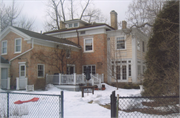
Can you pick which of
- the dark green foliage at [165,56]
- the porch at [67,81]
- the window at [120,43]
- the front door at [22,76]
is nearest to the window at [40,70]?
the porch at [67,81]

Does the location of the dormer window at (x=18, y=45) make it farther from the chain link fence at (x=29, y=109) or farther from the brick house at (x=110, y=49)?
the chain link fence at (x=29, y=109)

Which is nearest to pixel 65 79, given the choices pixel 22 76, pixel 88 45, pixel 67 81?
pixel 67 81

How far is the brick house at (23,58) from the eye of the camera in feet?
51.9

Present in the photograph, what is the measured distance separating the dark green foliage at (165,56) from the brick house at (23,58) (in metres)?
11.1

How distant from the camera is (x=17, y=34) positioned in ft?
56.3

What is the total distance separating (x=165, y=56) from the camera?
7.00m

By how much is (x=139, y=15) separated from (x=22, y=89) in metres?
16.1

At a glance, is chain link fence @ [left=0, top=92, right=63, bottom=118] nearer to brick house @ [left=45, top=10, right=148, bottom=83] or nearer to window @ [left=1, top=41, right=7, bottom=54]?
window @ [left=1, top=41, right=7, bottom=54]

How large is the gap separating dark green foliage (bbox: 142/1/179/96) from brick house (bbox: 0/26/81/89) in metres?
11.1

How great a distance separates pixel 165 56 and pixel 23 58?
1272 centimetres

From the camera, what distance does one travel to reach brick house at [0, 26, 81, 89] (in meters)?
15.8

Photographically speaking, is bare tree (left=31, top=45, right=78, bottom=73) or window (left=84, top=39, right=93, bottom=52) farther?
window (left=84, top=39, right=93, bottom=52)

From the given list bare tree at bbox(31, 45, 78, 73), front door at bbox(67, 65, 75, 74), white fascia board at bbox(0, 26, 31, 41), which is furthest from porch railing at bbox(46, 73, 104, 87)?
white fascia board at bbox(0, 26, 31, 41)

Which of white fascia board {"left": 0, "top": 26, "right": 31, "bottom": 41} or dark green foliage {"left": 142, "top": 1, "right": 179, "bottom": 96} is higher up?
white fascia board {"left": 0, "top": 26, "right": 31, "bottom": 41}
